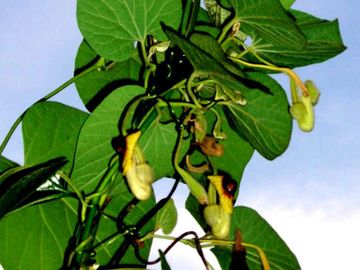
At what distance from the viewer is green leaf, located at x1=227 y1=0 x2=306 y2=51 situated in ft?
2.49

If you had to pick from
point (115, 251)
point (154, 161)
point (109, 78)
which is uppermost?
point (109, 78)

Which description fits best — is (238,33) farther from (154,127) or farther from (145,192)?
(145,192)

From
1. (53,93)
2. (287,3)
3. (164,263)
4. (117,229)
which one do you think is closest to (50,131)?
(53,93)

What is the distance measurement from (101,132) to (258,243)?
29 cm

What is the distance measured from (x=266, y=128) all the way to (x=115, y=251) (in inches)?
9.8

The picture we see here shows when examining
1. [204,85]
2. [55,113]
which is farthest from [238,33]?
[55,113]

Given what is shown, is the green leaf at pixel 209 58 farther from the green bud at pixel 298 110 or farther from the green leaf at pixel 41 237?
the green leaf at pixel 41 237

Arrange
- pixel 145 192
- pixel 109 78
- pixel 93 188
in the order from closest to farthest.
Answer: pixel 145 192 < pixel 93 188 < pixel 109 78

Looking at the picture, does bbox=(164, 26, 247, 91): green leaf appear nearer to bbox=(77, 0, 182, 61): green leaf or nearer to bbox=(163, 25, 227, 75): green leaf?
bbox=(163, 25, 227, 75): green leaf

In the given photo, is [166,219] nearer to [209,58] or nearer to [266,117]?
[266,117]

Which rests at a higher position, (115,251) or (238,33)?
(238,33)

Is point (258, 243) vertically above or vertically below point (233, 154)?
below

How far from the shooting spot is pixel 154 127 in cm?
82

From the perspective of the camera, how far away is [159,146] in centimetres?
84
